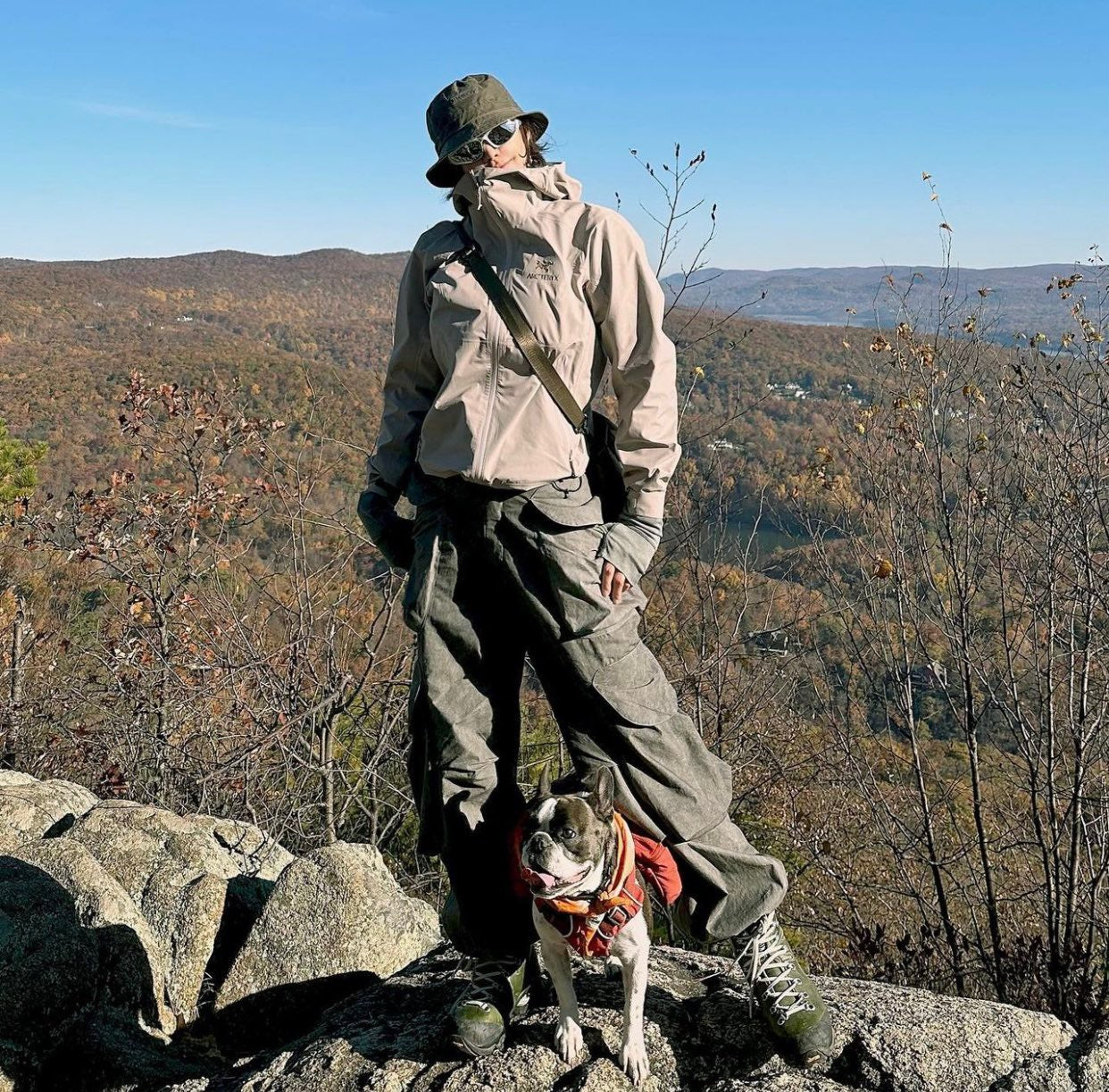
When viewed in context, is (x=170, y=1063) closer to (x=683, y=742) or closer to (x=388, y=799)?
(x=683, y=742)

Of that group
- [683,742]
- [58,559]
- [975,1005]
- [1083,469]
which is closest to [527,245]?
Result: [683,742]

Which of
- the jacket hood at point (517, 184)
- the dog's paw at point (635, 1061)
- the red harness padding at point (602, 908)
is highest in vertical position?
the jacket hood at point (517, 184)

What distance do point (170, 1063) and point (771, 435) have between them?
9.79 m

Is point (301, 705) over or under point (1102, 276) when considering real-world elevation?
under

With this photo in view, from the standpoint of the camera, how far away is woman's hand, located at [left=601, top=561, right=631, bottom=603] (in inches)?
93.7

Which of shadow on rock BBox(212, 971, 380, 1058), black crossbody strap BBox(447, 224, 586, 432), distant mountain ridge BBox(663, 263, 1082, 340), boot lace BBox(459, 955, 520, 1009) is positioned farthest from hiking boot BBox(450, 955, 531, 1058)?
distant mountain ridge BBox(663, 263, 1082, 340)

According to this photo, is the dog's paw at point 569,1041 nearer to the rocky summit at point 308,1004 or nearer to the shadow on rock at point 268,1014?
the rocky summit at point 308,1004

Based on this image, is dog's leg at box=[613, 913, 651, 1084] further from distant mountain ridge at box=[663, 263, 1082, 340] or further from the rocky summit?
distant mountain ridge at box=[663, 263, 1082, 340]

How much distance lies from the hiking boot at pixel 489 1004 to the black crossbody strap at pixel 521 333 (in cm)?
134

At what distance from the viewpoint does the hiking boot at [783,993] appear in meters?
2.41

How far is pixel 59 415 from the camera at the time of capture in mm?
17781

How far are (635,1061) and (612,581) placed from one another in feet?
3.60

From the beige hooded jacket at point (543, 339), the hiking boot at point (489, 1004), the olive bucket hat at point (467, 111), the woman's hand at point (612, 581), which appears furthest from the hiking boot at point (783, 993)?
the olive bucket hat at point (467, 111)

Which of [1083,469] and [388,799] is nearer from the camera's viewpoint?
[1083,469]
